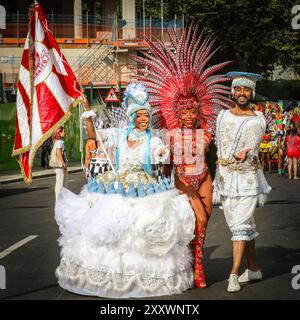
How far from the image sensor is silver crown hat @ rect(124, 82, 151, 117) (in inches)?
299

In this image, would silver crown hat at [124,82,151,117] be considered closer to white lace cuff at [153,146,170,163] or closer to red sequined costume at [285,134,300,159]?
white lace cuff at [153,146,170,163]

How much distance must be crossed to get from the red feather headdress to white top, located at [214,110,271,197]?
1.33 feet

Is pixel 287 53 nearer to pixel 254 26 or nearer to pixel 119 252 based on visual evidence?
pixel 254 26

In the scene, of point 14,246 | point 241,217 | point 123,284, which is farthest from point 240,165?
point 14,246

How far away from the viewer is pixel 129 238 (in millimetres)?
7090

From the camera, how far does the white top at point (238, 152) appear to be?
759 cm

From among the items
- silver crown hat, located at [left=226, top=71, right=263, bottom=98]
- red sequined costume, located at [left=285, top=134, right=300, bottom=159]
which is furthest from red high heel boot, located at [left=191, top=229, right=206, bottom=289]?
red sequined costume, located at [left=285, top=134, right=300, bottom=159]

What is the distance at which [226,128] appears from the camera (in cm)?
771

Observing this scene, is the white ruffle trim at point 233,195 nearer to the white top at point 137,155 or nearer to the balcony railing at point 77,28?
the white top at point 137,155

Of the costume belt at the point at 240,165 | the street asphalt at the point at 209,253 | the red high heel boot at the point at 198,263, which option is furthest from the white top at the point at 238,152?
the street asphalt at the point at 209,253

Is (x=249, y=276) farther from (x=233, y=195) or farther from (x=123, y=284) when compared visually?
(x=123, y=284)

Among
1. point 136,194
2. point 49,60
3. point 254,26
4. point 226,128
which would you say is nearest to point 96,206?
point 136,194

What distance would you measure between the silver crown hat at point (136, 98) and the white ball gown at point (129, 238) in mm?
492

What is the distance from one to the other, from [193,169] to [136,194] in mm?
749
